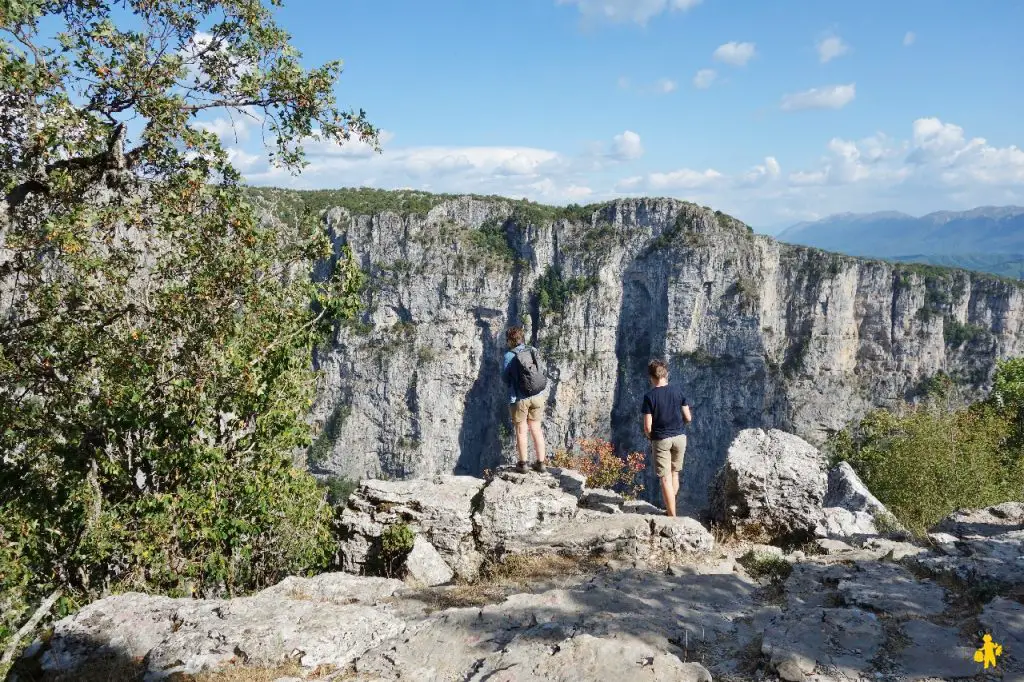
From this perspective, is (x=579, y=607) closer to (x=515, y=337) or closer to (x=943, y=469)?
(x=515, y=337)

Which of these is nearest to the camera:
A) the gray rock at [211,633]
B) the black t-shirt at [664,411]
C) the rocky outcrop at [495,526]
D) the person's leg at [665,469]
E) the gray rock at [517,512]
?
the gray rock at [211,633]

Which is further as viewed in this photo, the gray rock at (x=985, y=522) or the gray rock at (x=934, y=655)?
the gray rock at (x=985, y=522)

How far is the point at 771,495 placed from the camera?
39.3 feet

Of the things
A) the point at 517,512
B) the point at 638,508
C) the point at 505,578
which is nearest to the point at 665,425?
the point at 638,508

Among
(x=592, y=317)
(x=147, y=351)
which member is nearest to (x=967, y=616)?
(x=147, y=351)

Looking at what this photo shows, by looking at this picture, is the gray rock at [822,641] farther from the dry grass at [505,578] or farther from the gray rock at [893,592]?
the dry grass at [505,578]

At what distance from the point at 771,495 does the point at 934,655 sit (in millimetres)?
5921

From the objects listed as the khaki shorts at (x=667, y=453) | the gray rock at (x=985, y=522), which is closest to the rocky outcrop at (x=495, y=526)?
the khaki shorts at (x=667, y=453)

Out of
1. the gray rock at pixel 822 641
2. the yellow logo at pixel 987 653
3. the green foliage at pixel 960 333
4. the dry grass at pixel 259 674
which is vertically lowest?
the green foliage at pixel 960 333

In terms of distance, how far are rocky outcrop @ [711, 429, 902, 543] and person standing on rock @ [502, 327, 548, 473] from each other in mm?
4009

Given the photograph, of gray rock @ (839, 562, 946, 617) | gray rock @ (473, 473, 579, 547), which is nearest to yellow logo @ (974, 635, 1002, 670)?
gray rock @ (839, 562, 946, 617)

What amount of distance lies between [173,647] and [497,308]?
115 metres

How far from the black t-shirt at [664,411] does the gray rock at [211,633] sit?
5235 millimetres

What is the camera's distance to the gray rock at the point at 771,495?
38.9ft
